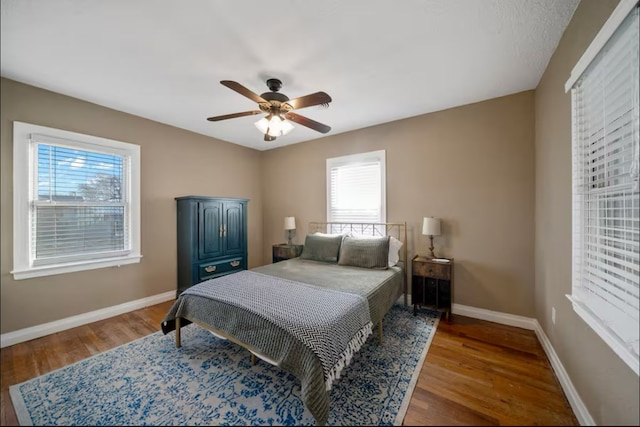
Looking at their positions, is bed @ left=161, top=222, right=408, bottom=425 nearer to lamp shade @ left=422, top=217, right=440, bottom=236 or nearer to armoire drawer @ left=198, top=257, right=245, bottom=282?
lamp shade @ left=422, top=217, right=440, bottom=236

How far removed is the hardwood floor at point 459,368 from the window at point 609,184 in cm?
43

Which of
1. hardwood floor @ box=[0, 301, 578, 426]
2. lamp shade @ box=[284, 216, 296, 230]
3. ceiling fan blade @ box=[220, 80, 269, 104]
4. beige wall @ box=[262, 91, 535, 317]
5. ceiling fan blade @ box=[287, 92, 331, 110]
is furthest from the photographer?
lamp shade @ box=[284, 216, 296, 230]

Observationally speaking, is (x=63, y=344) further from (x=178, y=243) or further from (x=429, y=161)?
(x=429, y=161)

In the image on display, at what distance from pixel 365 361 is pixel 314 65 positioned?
2.47 meters

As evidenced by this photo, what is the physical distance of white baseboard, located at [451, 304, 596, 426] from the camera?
88 centimetres

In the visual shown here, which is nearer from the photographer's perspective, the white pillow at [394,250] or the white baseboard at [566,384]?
the white baseboard at [566,384]

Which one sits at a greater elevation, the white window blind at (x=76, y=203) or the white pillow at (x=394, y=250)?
the white window blind at (x=76, y=203)

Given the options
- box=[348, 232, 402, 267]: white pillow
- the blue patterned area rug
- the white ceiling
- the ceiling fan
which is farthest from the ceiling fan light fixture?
the blue patterned area rug

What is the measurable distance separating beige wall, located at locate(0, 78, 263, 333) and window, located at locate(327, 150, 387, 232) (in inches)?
66.6

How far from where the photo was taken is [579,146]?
1437 mm

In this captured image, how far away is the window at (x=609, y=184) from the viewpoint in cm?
97

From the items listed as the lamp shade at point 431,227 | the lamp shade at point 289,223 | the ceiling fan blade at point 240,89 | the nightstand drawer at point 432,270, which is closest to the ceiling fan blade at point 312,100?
the ceiling fan blade at point 240,89

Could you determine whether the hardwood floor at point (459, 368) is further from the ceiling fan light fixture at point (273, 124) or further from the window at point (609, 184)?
the ceiling fan light fixture at point (273, 124)

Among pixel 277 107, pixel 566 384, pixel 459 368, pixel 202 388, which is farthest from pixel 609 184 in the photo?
pixel 202 388
